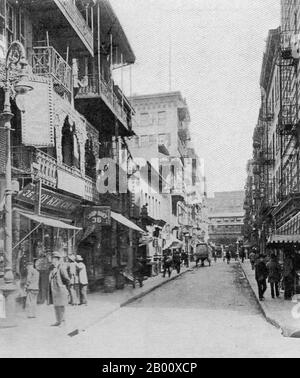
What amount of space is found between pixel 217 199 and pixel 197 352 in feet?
412

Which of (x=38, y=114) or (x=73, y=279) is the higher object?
(x=38, y=114)

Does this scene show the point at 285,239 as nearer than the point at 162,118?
Yes

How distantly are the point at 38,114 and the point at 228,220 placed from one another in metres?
109

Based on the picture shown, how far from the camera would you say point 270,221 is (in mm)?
43344

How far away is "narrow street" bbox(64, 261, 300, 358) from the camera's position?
1006 centimetres

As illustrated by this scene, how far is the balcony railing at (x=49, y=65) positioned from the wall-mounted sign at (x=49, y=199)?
3.61 m

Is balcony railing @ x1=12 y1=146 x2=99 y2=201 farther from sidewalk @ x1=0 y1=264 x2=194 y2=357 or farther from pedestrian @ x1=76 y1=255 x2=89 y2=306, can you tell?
sidewalk @ x1=0 y1=264 x2=194 y2=357

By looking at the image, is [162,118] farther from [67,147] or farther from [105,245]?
[67,147]

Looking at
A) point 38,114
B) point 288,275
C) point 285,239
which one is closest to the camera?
point 38,114

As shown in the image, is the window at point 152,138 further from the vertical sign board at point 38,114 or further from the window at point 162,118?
the vertical sign board at point 38,114

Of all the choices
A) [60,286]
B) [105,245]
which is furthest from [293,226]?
[60,286]

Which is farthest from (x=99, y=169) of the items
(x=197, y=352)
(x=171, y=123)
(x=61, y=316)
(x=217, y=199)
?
(x=217, y=199)

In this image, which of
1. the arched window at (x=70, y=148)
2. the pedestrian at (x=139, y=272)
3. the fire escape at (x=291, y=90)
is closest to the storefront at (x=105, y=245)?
the pedestrian at (x=139, y=272)

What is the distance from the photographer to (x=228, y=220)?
405 ft
